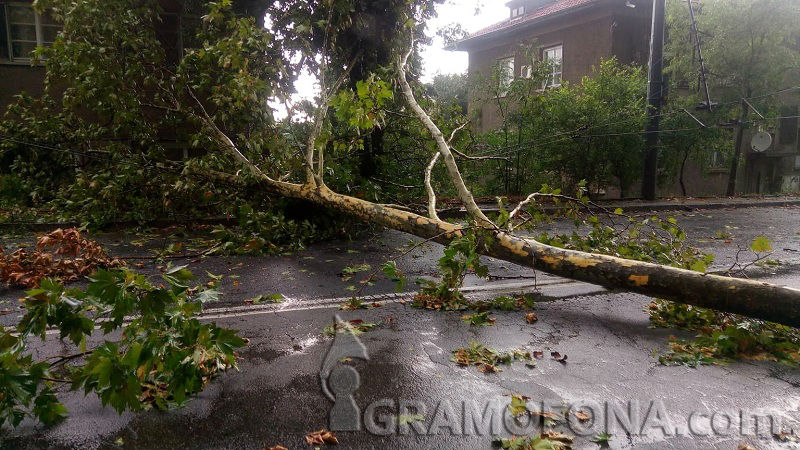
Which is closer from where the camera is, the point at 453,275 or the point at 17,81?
the point at 453,275

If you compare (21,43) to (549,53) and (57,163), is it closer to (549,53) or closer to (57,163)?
(57,163)

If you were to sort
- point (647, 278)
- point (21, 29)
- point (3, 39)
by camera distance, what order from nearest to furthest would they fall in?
point (647, 278) → point (3, 39) → point (21, 29)

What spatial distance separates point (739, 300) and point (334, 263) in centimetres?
428

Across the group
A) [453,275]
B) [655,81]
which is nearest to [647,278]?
[453,275]

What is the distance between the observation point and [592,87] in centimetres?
1376

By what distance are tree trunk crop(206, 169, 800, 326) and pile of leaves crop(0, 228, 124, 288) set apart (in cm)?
342

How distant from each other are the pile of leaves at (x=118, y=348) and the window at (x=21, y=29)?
13197 millimetres

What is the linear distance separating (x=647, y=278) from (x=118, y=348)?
3.44m

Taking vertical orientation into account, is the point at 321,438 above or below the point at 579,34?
below

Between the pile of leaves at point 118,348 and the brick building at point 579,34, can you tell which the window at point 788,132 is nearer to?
the brick building at point 579,34

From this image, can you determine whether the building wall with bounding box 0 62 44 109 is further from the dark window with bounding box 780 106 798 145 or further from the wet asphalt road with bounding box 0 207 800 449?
the dark window with bounding box 780 106 798 145

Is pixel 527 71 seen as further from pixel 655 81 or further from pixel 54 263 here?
pixel 54 263

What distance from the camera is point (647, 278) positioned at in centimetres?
394

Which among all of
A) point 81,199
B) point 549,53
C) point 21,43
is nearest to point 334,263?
point 81,199
